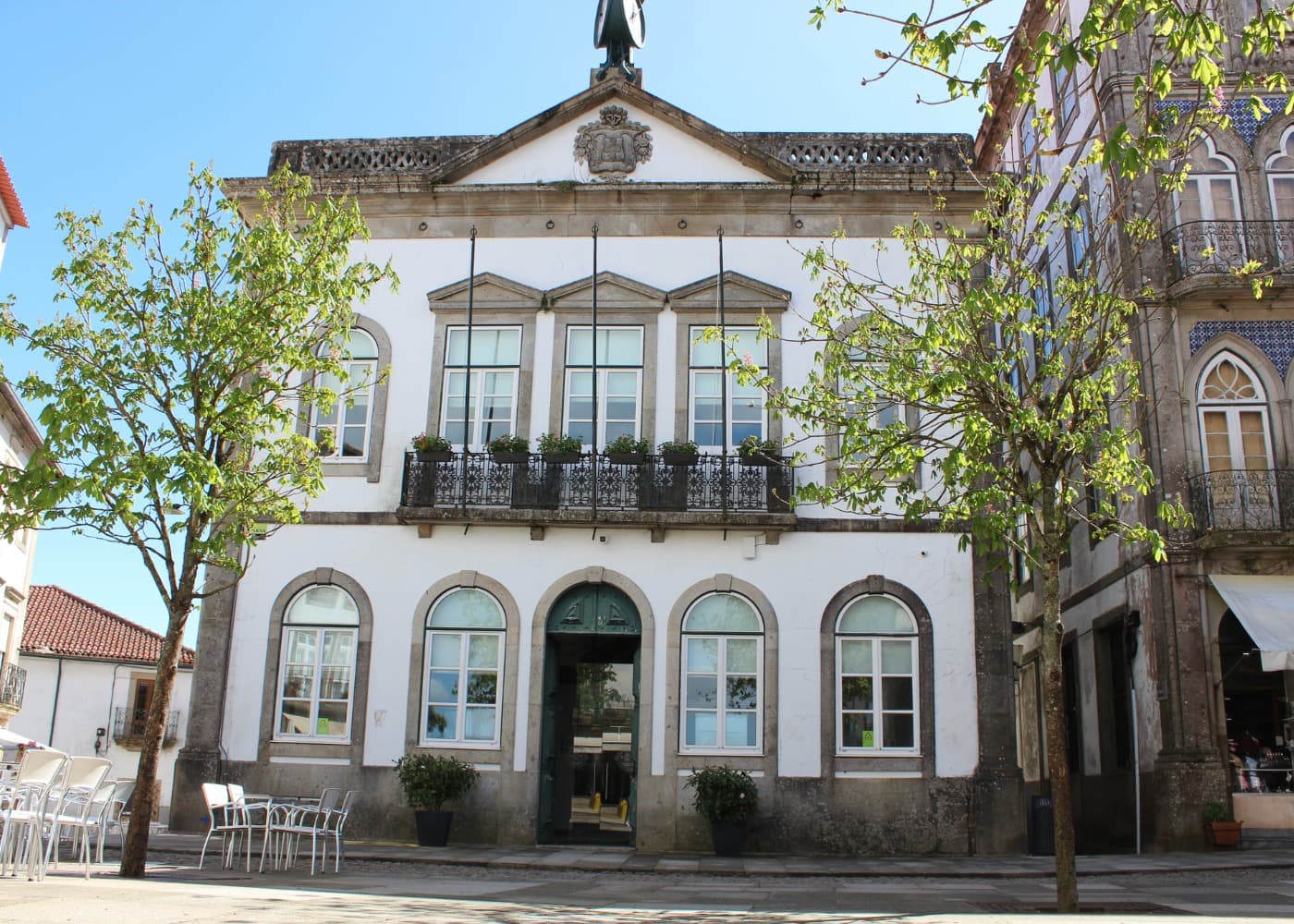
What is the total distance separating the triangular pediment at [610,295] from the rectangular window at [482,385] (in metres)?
0.77

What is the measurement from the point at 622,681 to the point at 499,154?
24.7 feet

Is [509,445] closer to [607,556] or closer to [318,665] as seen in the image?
[607,556]

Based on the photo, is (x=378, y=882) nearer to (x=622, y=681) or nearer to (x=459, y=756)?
(x=459, y=756)

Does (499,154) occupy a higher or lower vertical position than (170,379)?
higher

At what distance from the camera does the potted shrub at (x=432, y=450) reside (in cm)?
1560

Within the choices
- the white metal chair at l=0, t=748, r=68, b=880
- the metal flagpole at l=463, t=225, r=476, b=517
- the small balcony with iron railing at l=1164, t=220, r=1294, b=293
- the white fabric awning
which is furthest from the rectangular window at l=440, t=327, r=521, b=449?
the white fabric awning

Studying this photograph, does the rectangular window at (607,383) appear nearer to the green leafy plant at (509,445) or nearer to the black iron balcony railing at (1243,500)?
the green leafy plant at (509,445)

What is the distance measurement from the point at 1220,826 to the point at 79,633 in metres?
35.6

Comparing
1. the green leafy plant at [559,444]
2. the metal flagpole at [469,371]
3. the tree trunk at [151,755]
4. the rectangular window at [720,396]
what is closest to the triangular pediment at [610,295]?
the rectangular window at [720,396]

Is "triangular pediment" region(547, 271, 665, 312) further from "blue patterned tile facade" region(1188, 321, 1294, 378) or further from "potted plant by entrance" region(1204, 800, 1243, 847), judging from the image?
"potted plant by entrance" region(1204, 800, 1243, 847)

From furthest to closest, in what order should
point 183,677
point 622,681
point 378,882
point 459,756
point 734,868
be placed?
point 183,677
point 622,681
point 459,756
point 734,868
point 378,882

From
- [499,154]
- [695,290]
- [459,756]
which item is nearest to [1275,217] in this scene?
[695,290]

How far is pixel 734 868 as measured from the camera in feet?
41.4

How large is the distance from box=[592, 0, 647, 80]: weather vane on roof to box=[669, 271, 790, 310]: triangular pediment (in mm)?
3696
